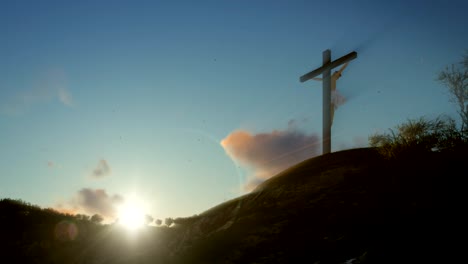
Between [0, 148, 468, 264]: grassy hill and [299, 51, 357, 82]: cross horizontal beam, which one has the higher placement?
[299, 51, 357, 82]: cross horizontal beam

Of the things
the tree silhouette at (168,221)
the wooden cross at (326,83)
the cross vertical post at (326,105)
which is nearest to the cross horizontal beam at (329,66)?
the wooden cross at (326,83)

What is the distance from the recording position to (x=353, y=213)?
638cm

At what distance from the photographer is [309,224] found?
6.64 metres

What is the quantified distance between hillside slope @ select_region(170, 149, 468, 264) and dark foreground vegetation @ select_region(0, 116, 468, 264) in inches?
0.6

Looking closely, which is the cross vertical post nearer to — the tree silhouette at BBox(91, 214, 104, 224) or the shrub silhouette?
the shrub silhouette

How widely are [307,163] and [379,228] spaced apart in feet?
15.1

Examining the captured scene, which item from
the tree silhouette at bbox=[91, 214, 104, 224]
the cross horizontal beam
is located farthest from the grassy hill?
the tree silhouette at bbox=[91, 214, 104, 224]

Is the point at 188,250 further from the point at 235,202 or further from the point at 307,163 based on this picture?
the point at 307,163

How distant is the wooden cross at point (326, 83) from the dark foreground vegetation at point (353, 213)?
1417 mm

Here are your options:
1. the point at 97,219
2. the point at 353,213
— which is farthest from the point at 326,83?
the point at 97,219

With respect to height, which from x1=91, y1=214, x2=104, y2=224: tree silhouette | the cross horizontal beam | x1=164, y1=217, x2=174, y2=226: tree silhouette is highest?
the cross horizontal beam

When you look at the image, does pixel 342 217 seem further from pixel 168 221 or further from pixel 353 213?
pixel 168 221

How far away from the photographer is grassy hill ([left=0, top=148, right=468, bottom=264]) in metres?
4.98

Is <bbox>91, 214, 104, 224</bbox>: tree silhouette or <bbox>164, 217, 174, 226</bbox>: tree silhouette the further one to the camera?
<bbox>91, 214, 104, 224</bbox>: tree silhouette
